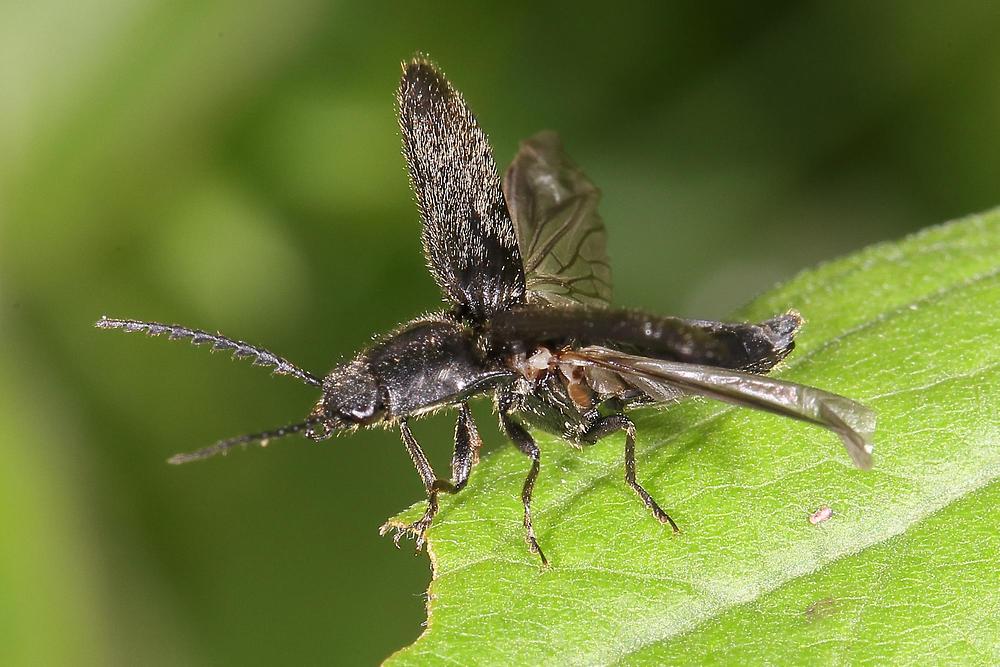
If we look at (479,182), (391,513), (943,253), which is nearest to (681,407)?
Answer: (479,182)

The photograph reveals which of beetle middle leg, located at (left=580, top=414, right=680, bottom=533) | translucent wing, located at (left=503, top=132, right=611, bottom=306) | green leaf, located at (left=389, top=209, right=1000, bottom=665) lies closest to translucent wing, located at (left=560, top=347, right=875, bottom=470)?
beetle middle leg, located at (left=580, top=414, right=680, bottom=533)

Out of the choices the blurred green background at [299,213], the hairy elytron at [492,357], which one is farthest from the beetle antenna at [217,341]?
the blurred green background at [299,213]

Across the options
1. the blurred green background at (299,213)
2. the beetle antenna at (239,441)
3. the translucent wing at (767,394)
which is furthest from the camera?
the blurred green background at (299,213)

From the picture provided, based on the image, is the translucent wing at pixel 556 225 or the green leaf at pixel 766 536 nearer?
the green leaf at pixel 766 536

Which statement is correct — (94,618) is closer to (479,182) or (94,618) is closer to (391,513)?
(391,513)

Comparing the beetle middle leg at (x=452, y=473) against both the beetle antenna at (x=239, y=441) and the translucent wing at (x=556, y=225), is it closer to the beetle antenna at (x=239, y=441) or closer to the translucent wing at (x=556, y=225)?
the beetle antenna at (x=239, y=441)

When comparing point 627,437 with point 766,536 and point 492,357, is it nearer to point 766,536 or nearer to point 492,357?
point 492,357

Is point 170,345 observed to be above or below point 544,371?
above

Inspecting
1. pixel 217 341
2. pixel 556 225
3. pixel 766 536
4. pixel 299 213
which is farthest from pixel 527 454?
pixel 299 213
